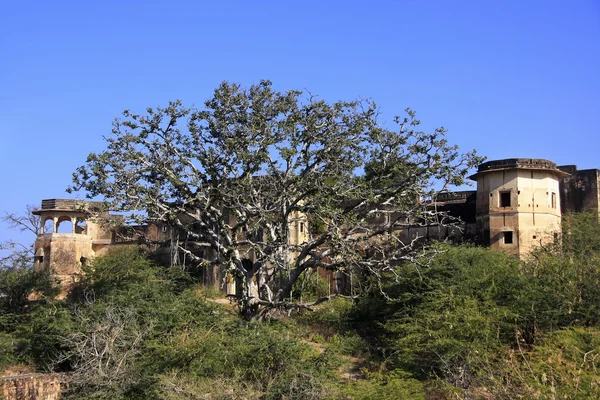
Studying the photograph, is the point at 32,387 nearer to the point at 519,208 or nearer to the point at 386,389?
the point at 386,389

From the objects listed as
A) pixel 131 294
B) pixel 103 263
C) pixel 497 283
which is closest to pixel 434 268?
pixel 497 283

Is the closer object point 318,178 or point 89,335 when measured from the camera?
point 89,335

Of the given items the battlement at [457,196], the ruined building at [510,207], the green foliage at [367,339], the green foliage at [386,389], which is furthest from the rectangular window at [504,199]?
the green foliage at [386,389]

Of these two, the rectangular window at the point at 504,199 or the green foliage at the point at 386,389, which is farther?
the rectangular window at the point at 504,199

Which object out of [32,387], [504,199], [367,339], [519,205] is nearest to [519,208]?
[519,205]

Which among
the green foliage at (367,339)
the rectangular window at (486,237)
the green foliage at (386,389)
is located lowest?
the green foliage at (386,389)

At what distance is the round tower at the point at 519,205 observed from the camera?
2358cm

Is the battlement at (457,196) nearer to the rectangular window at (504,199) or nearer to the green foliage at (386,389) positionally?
the rectangular window at (504,199)

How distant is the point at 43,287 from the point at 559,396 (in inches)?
705

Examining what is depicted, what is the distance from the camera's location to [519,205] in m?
23.7

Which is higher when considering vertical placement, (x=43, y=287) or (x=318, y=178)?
(x=318, y=178)

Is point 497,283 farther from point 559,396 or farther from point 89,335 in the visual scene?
point 89,335

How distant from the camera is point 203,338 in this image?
15867 mm

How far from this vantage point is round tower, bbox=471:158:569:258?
77.4ft
